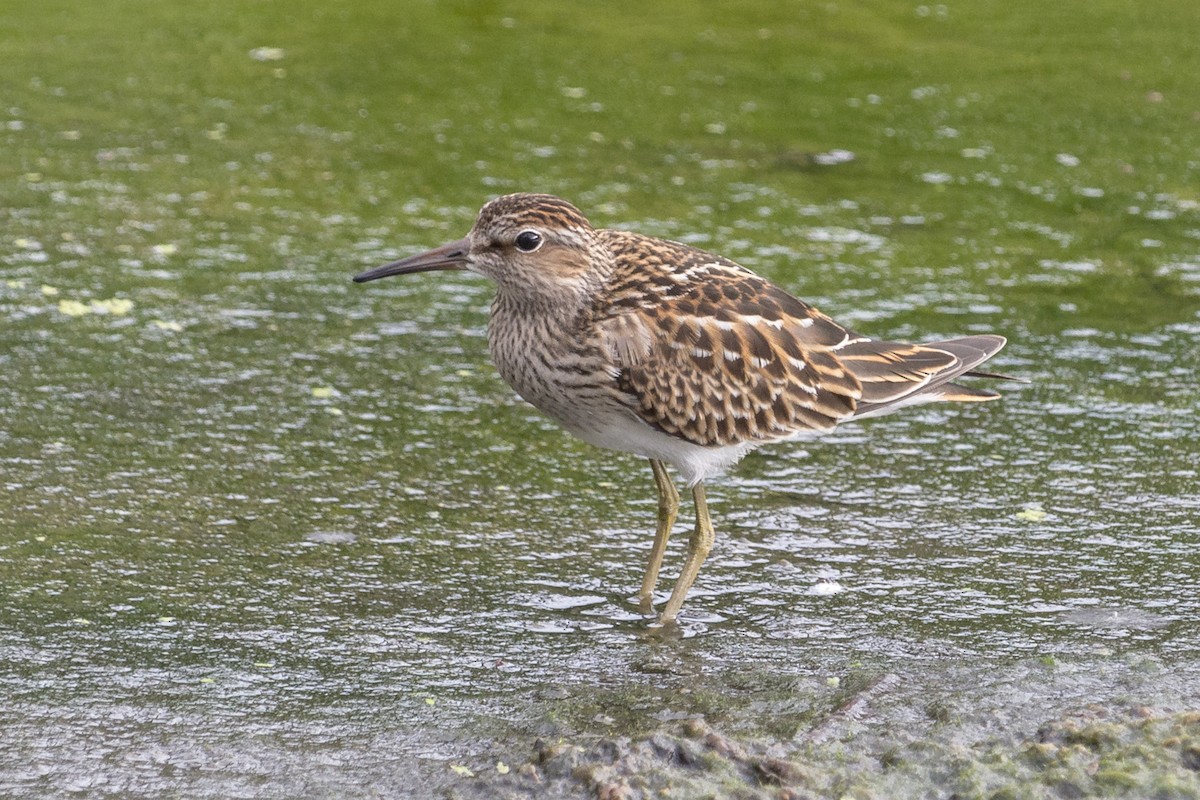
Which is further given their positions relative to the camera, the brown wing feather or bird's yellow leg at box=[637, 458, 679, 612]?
bird's yellow leg at box=[637, 458, 679, 612]

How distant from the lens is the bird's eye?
5934mm

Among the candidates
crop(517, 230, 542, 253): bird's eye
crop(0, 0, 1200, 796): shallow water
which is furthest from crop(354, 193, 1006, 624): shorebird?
crop(0, 0, 1200, 796): shallow water

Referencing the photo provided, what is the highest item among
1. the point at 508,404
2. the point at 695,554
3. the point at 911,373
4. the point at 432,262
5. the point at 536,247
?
the point at 536,247

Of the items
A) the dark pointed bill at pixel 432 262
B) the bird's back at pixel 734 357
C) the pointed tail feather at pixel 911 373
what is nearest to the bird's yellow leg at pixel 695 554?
the bird's back at pixel 734 357

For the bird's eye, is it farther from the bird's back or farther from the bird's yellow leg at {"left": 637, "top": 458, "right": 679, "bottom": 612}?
the bird's yellow leg at {"left": 637, "top": 458, "right": 679, "bottom": 612}

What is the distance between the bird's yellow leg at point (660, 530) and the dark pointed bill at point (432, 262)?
1.05 metres

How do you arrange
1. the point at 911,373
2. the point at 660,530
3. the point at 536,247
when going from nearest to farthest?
the point at 536,247, the point at 660,530, the point at 911,373

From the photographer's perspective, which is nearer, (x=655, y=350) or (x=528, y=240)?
(x=655, y=350)

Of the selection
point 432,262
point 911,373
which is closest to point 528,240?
point 432,262

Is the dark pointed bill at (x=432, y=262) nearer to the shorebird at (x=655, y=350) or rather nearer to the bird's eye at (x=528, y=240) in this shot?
the shorebird at (x=655, y=350)

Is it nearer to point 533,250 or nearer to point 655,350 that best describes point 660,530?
point 655,350

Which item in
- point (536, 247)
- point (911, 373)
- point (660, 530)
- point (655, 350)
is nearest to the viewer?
point (655, 350)

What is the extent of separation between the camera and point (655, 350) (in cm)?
583

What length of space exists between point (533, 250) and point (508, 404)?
1.78 m
